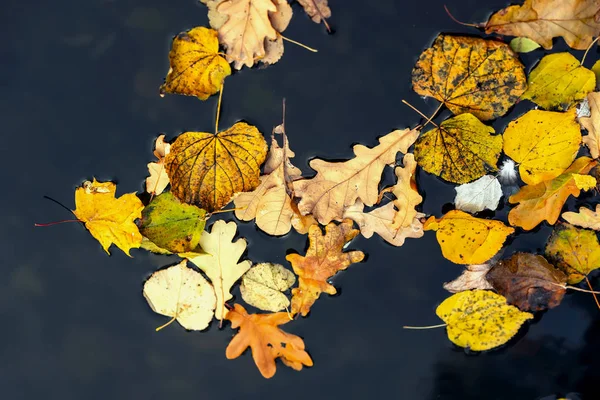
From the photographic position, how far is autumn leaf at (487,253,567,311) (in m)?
1.59

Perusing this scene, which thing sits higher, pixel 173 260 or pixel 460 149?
pixel 460 149

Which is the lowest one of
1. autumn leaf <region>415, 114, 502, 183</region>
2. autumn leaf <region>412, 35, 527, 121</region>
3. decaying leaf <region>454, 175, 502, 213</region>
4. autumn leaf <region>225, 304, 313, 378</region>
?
autumn leaf <region>225, 304, 313, 378</region>

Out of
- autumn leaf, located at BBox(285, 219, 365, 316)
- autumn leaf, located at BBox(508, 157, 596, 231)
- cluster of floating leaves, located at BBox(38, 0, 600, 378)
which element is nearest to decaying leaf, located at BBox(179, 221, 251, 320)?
cluster of floating leaves, located at BBox(38, 0, 600, 378)

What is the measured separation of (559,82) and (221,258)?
117 cm

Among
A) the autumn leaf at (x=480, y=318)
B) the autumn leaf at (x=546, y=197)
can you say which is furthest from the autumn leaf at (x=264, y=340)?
the autumn leaf at (x=546, y=197)

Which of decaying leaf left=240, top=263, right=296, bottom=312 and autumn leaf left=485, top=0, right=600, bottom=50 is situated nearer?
autumn leaf left=485, top=0, right=600, bottom=50

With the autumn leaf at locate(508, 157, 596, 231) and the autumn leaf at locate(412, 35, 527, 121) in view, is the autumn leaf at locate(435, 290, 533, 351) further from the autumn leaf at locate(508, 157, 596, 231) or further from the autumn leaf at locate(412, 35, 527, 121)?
the autumn leaf at locate(412, 35, 527, 121)

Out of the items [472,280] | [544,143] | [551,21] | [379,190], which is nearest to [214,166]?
[379,190]

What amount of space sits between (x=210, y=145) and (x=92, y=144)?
398 mm

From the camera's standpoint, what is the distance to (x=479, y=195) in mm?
1592

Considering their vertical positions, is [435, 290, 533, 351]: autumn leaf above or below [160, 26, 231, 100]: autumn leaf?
below

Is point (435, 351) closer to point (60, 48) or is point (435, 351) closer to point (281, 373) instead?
point (281, 373)

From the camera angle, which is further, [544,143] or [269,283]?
[269,283]

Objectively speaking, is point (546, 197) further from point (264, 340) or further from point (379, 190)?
point (264, 340)
